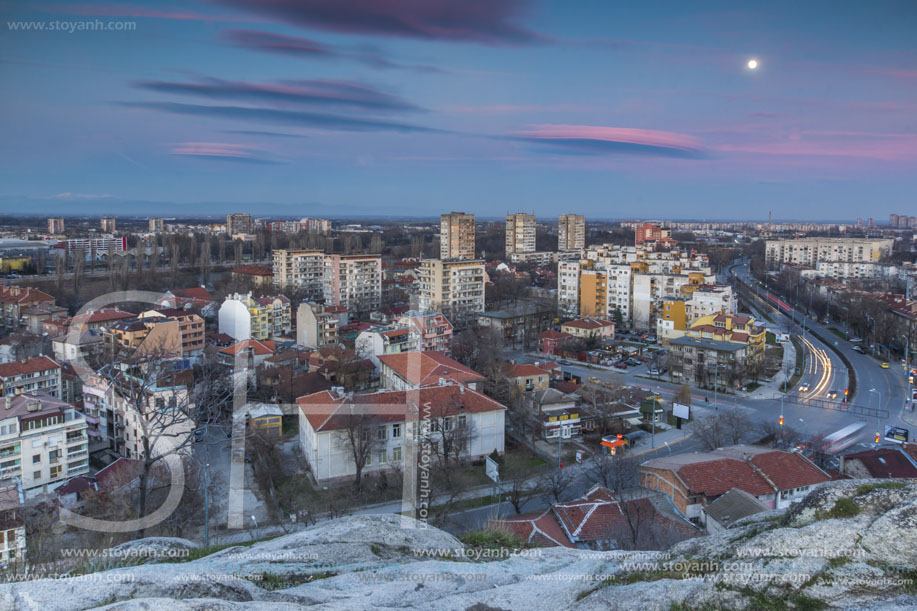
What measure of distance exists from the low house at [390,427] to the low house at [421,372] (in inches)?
27.9

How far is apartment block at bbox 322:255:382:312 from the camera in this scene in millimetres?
18672

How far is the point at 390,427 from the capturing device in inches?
273

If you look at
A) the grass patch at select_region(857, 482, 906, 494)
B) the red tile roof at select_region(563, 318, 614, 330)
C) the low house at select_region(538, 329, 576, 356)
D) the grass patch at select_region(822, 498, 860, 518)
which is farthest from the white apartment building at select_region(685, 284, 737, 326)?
the grass patch at select_region(822, 498, 860, 518)

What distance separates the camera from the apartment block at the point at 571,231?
3641 centimetres

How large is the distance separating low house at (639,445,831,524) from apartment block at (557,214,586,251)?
31.0m

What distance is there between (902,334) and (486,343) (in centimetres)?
942

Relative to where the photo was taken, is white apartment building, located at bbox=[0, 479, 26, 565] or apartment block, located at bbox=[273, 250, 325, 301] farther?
apartment block, located at bbox=[273, 250, 325, 301]

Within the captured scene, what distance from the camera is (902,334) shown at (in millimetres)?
13656

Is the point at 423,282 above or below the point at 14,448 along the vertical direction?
above

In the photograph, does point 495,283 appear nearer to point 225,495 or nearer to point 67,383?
point 67,383

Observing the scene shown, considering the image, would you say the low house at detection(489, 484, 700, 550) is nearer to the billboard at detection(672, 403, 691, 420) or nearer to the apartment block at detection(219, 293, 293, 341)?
the billboard at detection(672, 403, 691, 420)

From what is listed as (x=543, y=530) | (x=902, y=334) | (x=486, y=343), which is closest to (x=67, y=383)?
(x=486, y=343)

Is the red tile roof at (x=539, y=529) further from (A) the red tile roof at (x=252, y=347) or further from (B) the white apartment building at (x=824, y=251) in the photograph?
(B) the white apartment building at (x=824, y=251)

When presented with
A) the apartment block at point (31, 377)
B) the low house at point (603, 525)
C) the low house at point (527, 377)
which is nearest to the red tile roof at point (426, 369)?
the low house at point (527, 377)
